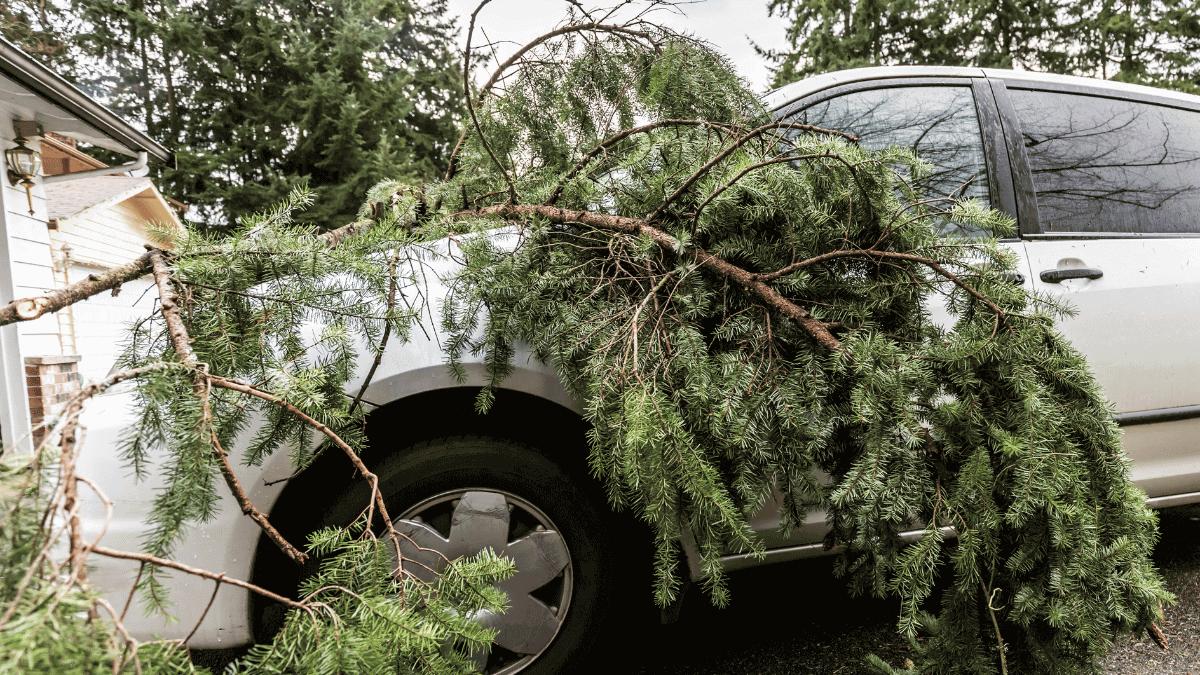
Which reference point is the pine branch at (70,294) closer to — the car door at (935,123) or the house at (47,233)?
the house at (47,233)

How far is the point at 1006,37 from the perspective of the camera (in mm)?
13789

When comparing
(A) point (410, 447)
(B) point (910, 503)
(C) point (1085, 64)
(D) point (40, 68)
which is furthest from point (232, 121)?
(C) point (1085, 64)

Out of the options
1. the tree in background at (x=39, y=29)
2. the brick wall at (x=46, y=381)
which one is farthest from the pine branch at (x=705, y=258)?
the tree in background at (x=39, y=29)

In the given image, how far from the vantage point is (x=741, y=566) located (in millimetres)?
1777

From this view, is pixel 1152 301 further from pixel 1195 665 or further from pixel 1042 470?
pixel 1042 470

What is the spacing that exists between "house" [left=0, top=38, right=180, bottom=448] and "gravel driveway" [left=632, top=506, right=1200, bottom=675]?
255 centimetres

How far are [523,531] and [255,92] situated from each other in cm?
1330

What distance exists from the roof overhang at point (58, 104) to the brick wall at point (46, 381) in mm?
1708

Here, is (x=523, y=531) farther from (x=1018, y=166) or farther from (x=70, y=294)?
(x=1018, y=166)

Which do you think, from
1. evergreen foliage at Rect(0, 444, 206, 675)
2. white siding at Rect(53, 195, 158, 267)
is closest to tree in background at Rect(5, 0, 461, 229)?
white siding at Rect(53, 195, 158, 267)

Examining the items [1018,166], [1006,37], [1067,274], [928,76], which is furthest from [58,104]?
[1006,37]

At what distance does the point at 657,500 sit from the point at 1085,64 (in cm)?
1786

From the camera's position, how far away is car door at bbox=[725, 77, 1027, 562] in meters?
2.06

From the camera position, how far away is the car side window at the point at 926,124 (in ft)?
6.77
